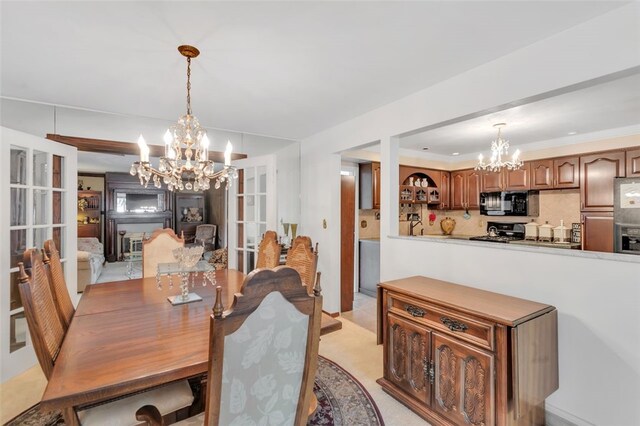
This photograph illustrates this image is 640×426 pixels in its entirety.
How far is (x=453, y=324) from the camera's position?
1.76 meters

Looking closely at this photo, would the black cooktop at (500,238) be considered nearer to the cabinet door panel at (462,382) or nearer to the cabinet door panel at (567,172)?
the cabinet door panel at (567,172)

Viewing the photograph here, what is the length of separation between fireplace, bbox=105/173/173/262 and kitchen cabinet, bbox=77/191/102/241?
267mm

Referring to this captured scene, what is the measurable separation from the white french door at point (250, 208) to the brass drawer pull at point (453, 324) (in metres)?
2.25

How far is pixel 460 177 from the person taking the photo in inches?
213

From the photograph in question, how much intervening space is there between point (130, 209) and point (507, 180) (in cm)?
971

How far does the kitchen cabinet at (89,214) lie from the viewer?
8.23 meters

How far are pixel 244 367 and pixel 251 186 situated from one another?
308 cm

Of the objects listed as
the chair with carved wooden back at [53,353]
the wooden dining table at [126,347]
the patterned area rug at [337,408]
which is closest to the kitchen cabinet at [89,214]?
the patterned area rug at [337,408]

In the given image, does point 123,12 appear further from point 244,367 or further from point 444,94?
point 444,94

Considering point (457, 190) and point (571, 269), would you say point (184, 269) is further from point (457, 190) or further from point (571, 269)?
point (457, 190)

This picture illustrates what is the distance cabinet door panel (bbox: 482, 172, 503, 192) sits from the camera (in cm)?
475

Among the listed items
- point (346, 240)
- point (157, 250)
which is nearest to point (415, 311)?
point (346, 240)

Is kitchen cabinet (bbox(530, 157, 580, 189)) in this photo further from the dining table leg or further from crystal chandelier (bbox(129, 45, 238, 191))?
the dining table leg

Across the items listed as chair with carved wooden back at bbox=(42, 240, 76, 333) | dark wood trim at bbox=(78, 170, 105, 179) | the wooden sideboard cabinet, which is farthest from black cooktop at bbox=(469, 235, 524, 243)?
dark wood trim at bbox=(78, 170, 105, 179)
